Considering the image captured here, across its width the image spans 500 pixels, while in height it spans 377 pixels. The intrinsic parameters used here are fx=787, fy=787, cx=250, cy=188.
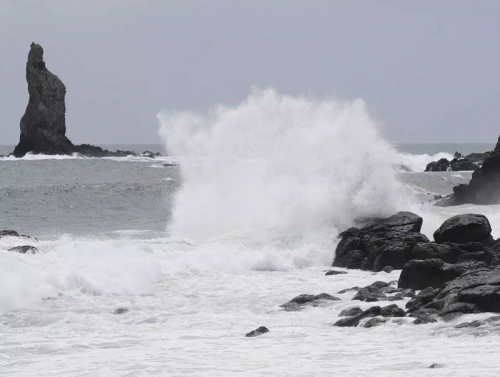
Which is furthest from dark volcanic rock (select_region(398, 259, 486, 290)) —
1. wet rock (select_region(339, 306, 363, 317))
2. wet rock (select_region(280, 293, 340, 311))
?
wet rock (select_region(339, 306, 363, 317))

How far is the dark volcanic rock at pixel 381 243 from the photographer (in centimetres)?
1681

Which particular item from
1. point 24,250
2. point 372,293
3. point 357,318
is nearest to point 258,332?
point 357,318

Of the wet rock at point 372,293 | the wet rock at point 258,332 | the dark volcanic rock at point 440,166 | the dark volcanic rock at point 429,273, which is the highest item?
the dark volcanic rock at point 440,166

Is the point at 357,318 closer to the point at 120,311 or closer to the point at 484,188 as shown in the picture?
the point at 120,311

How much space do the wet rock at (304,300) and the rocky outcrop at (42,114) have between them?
87.7 metres

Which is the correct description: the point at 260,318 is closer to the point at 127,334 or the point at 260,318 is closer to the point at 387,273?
the point at 127,334

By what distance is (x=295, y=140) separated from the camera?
986 inches

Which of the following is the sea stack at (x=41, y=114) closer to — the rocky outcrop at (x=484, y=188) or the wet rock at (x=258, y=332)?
the rocky outcrop at (x=484, y=188)

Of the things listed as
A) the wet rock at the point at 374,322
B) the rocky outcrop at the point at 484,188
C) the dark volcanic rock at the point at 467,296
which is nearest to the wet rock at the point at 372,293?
the dark volcanic rock at the point at 467,296

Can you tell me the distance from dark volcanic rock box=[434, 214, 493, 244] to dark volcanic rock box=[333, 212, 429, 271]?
434 mm

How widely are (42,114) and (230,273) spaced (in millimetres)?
84826

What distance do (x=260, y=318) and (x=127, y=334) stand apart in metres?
2.10

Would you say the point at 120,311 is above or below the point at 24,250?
below

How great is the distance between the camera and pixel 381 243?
17828 mm
